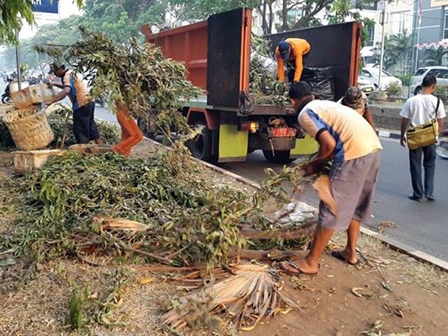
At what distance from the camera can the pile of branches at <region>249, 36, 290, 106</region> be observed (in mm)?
7555

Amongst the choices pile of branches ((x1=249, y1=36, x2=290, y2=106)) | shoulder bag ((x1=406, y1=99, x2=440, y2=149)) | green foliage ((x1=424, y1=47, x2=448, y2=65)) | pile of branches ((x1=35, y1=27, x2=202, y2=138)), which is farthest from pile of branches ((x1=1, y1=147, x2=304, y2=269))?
green foliage ((x1=424, y1=47, x2=448, y2=65))

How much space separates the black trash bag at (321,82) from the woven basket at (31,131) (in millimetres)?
4265

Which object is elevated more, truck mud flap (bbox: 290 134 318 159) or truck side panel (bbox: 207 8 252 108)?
truck side panel (bbox: 207 8 252 108)

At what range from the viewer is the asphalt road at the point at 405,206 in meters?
5.00

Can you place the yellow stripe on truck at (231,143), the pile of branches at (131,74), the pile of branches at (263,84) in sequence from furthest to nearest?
the yellow stripe on truck at (231,143), the pile of branches at (263,84), the pile of branches at (131,74)

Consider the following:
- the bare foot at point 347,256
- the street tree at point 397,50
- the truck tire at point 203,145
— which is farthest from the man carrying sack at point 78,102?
the street tree at point 397,50

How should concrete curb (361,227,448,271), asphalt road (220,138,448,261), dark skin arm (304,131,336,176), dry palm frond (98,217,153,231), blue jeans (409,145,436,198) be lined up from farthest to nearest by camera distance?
blue jeans (409,145,436,198), asphalt road (220,138,448,261), concrete curb (361,227,448,271), dry palm frond (98,217,153,231), dark skin arm (304,131,336,176)

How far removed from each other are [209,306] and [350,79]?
234 inches

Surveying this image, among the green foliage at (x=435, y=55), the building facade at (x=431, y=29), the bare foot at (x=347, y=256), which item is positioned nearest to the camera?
the bare foot at (x=347, y=256)

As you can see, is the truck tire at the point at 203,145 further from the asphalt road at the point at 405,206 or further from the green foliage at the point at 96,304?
the green foliage at the point at 96,304

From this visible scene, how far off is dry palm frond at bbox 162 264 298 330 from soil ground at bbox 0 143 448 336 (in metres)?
0.07

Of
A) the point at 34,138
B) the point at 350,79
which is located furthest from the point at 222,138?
the point at 34,138

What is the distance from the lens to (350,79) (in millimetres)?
7875

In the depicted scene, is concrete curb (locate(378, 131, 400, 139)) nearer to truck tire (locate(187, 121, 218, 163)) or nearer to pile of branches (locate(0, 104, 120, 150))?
truck tire (locate(187, 121, 218, 163))
